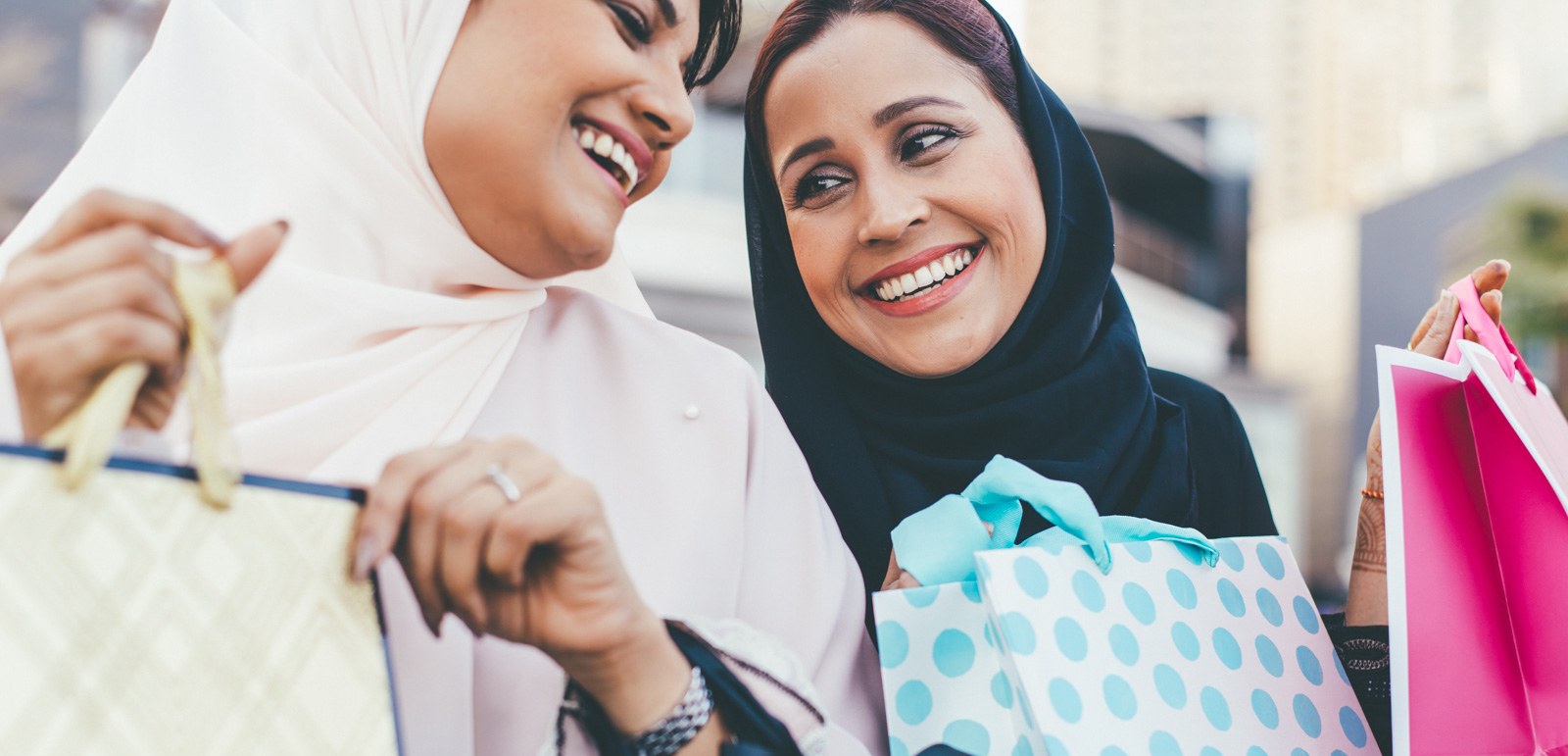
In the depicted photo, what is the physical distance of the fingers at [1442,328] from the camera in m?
1.28

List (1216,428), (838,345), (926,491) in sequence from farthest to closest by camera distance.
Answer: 1. (1216,428)
2. (838,345)
3. (926,491)

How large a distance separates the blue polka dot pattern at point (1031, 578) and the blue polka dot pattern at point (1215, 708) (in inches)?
7.3

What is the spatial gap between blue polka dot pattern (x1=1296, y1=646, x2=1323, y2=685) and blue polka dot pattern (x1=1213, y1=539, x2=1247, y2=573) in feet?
0.33

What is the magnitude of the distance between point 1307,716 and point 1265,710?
0.07 m

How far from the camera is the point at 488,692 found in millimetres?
895

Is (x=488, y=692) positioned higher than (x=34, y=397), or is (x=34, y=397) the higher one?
(x=34, y=397)

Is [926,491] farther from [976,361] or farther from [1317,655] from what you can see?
[1317,655]

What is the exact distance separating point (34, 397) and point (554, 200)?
418mm

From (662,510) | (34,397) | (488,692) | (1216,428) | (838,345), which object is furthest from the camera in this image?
(1216,428)

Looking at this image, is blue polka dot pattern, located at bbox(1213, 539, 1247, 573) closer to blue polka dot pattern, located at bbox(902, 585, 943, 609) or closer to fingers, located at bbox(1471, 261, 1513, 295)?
blue polka dot pattern, located at bbox(902, 585, 943, 609)

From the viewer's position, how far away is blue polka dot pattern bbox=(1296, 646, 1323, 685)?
3.59 feet

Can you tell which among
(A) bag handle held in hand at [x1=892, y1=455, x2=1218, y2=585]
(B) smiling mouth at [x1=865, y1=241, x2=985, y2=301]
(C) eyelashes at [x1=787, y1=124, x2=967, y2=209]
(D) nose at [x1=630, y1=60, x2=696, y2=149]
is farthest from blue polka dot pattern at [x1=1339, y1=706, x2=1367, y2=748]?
(D) nose at [x1=630, y1=60, x2=696, y2=149]

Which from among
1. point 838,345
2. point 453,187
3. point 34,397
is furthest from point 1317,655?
point 34,397

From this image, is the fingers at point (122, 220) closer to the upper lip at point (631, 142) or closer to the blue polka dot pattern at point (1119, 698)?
the upper lip at point (631, 142)
